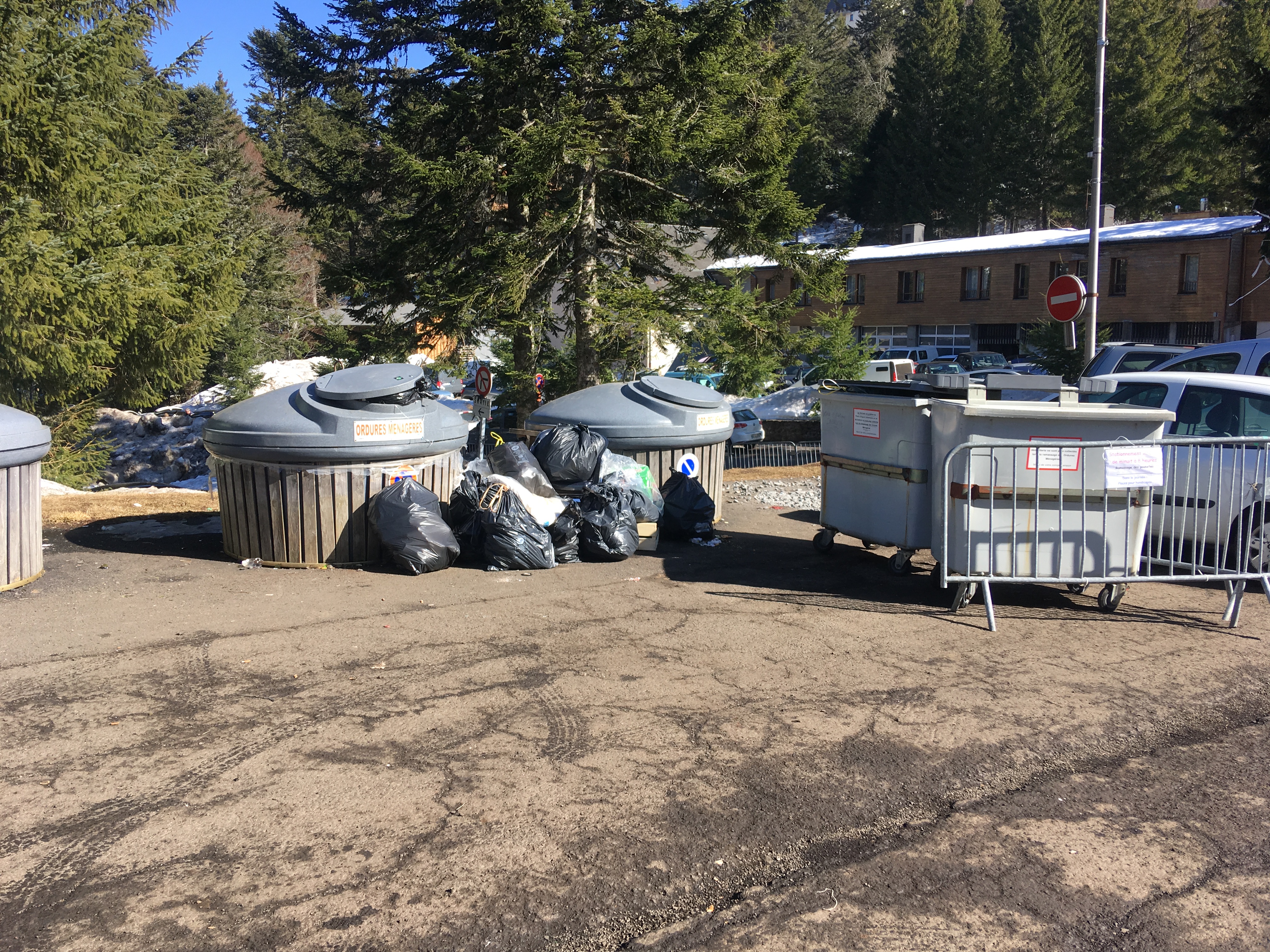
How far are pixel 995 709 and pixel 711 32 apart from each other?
13.4 meters

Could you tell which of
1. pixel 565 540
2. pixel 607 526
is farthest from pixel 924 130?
pixel 565 540

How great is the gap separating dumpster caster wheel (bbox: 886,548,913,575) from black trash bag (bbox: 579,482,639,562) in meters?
2.10

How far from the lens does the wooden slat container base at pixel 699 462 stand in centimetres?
952

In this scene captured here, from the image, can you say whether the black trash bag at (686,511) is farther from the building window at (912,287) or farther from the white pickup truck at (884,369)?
the building window at (912,287)

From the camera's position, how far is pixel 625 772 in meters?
4.22

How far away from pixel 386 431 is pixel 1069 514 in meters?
5.00

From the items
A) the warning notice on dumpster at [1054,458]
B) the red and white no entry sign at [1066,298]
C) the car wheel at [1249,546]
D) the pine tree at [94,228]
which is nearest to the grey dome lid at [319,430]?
the warning notice on dumpster at [1054,458]

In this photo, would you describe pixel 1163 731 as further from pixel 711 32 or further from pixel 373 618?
pixel 711 32

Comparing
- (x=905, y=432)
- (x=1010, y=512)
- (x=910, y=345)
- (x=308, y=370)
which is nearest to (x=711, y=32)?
(x=905, y=432)

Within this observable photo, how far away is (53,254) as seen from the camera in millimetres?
15039

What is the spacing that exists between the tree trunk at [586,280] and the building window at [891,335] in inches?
1226

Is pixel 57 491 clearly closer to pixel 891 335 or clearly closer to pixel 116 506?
pixel 116 506

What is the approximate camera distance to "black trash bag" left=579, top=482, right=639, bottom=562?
8.19 meters

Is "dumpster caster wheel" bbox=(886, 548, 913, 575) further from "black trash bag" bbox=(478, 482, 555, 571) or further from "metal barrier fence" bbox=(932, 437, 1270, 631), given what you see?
"black trash bag" bbox=(478, 482, 555, 571)
